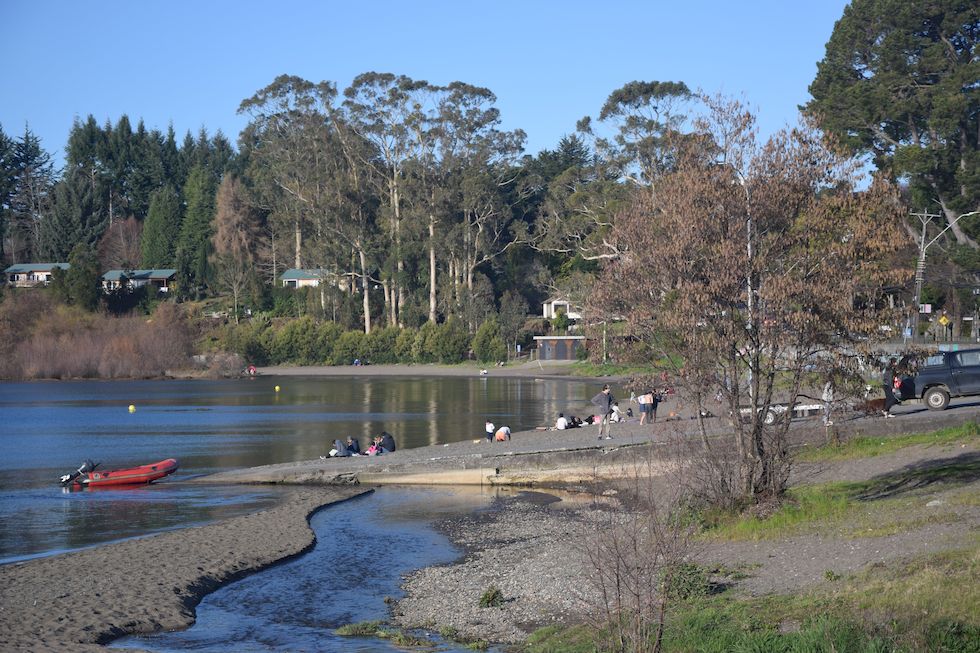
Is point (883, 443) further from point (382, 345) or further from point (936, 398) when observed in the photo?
point (382, 345)

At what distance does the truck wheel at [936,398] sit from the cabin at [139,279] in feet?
329

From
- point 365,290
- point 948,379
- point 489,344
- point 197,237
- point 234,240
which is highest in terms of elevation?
point 197,237

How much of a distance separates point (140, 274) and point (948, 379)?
104670mm

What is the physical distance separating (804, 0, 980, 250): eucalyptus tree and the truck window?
91.5 ft

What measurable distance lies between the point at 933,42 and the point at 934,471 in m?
48.1

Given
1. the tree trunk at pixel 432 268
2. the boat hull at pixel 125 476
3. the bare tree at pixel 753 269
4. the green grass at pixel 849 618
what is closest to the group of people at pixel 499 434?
the boat hull at pixel 125 476

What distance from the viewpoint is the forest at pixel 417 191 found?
59656 mm

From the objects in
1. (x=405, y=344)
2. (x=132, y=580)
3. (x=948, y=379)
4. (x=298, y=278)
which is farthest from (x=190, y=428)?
(x=298, y=278)

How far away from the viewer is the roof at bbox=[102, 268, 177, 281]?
388 ft

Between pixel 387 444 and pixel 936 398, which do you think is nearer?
pixel 936 398

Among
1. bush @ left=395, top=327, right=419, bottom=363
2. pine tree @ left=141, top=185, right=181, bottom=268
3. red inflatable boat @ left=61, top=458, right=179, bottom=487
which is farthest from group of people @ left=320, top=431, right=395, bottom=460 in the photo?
pine tree @ left=141, top=185, right=181, bottom=268

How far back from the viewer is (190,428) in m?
54.2

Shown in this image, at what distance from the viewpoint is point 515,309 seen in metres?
98.5

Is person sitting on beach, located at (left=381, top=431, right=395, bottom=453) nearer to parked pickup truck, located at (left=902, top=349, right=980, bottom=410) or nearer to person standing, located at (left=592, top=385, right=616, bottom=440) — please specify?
person standing, located at (left=592, top=385, right=616, bottom=440)
